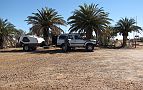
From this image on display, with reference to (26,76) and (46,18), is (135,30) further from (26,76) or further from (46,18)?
(26,76)

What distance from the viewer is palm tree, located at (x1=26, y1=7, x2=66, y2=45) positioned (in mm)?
43875

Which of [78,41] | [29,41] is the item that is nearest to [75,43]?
[78,41]

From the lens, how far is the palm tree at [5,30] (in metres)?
43.1

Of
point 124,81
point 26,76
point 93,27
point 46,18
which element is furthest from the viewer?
point 46,18

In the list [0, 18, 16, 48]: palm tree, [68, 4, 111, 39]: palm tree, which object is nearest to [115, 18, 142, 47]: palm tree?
[68, 4, 111, 39]: palm tree

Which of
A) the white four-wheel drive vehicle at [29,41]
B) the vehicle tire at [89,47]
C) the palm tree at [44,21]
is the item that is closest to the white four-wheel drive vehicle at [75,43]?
the vehicle tire at [89,47]

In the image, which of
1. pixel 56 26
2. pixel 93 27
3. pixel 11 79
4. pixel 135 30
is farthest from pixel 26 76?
pixel 135 30

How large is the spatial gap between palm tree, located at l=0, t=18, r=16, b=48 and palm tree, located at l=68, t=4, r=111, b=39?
332 inches

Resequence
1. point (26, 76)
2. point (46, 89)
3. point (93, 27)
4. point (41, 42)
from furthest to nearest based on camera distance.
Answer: point (93, 27) → point (41, 42) → point (26, 76) → point (46, 89)

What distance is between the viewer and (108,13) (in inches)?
1692

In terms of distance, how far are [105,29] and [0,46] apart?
14.7 m

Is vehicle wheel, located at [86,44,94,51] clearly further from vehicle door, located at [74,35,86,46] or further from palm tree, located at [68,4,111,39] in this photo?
palm tree, located at [68,4,111,39]

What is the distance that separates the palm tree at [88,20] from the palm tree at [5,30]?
8420mm

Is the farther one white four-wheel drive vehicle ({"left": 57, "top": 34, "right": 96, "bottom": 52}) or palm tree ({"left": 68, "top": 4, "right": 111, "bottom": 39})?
palm tree ({"left": 68, "top": 4, "right": 111, "bottom": 39})
